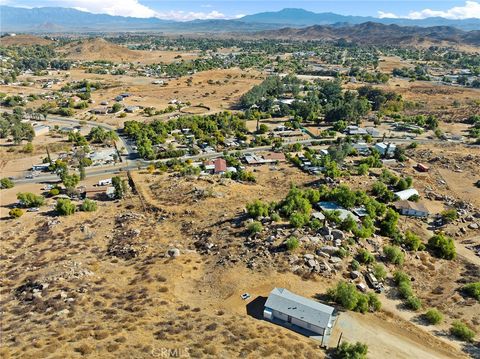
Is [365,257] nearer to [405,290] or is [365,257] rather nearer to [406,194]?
[405,290]

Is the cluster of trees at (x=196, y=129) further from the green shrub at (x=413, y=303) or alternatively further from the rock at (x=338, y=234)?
the green shrub at (x=413, y=303)

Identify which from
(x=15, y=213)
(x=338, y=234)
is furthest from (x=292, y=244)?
(x=15, y=213)

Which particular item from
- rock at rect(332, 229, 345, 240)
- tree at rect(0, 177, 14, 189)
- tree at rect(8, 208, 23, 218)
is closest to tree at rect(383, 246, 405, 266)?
rock at rect(332, 229, 345, 240)

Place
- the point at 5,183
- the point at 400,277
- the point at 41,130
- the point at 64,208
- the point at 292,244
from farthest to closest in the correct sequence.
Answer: the point at 41,130 → the point at 5,183 → the point at 64,208 → the point at 292,244 → the point at 400,277

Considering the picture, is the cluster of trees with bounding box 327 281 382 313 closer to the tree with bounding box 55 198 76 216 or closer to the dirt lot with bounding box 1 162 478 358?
the dirt lot with bounding box 1 162 478 358

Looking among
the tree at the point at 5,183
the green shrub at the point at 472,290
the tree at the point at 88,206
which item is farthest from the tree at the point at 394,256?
the tree at the point at 5,183

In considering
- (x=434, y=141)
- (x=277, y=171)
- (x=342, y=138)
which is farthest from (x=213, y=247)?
(x=434, y=141)

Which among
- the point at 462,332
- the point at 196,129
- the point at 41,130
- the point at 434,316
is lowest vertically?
the point at 462,332
